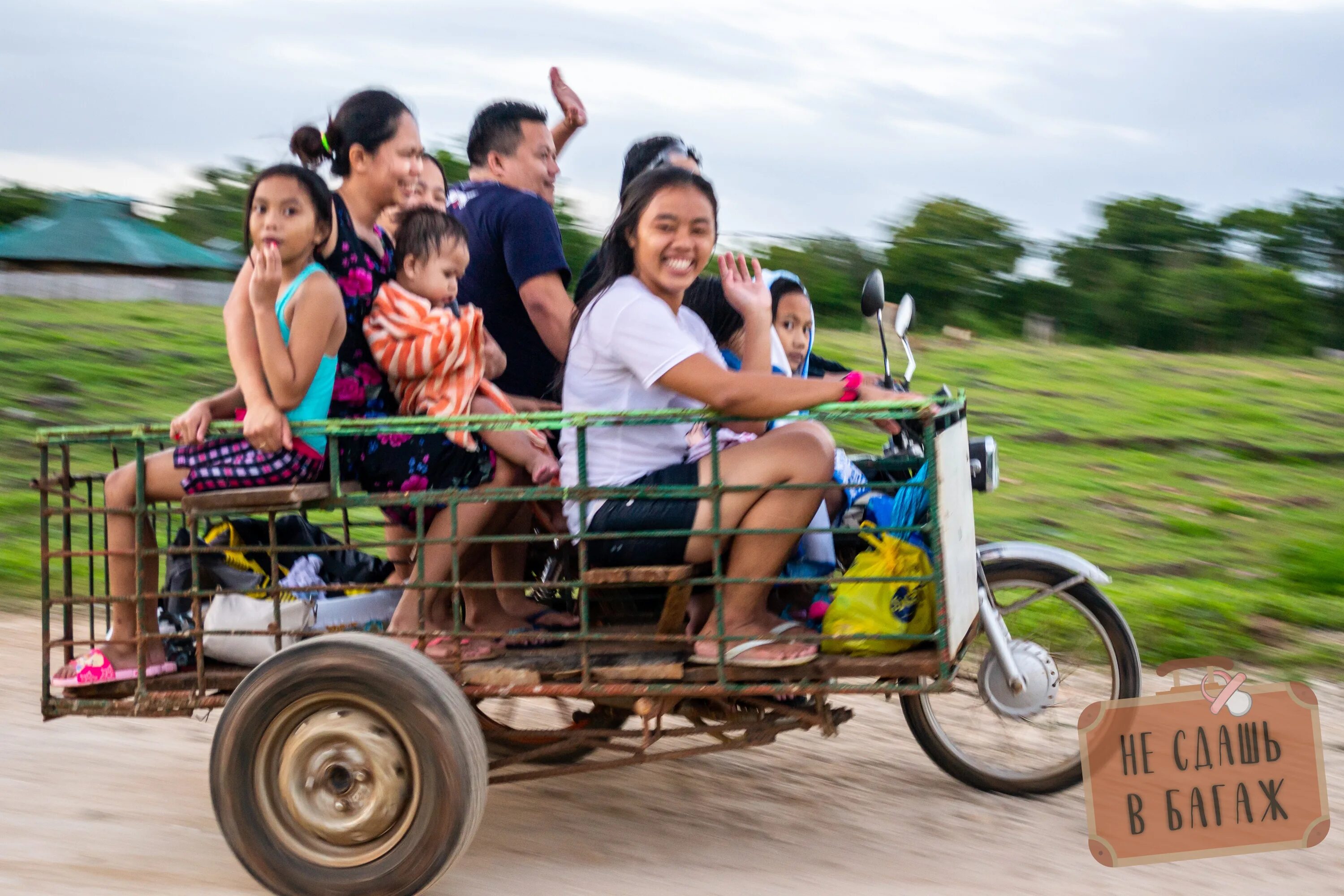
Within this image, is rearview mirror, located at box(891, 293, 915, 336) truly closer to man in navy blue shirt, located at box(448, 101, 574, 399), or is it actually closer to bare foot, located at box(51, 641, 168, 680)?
man in navy blue shirt, located at box(448, 101, 574, 399)

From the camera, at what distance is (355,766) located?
10.8ft

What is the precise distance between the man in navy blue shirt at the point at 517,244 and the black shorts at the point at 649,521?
2.22ft

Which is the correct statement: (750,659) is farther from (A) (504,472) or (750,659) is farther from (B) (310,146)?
(B) (310,146)

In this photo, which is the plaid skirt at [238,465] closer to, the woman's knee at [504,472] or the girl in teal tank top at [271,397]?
the girl in teal tank top at [271,397]

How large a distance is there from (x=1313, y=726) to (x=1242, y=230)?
17887 millimetres

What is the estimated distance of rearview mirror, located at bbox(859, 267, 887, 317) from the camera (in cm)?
373

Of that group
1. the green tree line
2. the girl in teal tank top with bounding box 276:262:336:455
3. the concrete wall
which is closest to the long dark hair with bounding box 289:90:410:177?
the girl in teal tank top with bounding box 276:262:336:455

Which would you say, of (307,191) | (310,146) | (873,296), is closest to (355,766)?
(307,191)

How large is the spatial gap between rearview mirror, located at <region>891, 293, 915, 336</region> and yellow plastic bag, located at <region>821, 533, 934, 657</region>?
25.6 inches

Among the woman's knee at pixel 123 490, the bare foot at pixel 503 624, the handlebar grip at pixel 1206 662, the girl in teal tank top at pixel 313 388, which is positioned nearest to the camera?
the girl in teal tank top at pixel 313 388

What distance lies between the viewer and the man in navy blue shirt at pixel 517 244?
3.91 metres

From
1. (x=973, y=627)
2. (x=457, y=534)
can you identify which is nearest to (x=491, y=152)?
(x=457, y=534)

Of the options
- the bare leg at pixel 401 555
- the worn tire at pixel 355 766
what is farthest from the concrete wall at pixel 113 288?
the worn tire at pixel 355 766

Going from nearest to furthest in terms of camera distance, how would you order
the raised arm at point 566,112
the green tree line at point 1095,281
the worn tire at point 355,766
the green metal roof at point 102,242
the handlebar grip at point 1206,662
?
the worn tire at point 355,766 → the raised arm at point 566,112 → the handlebar grip at point 1206,662 → the green tree line at point 1095,281 → the green metal roof at point 102,242
